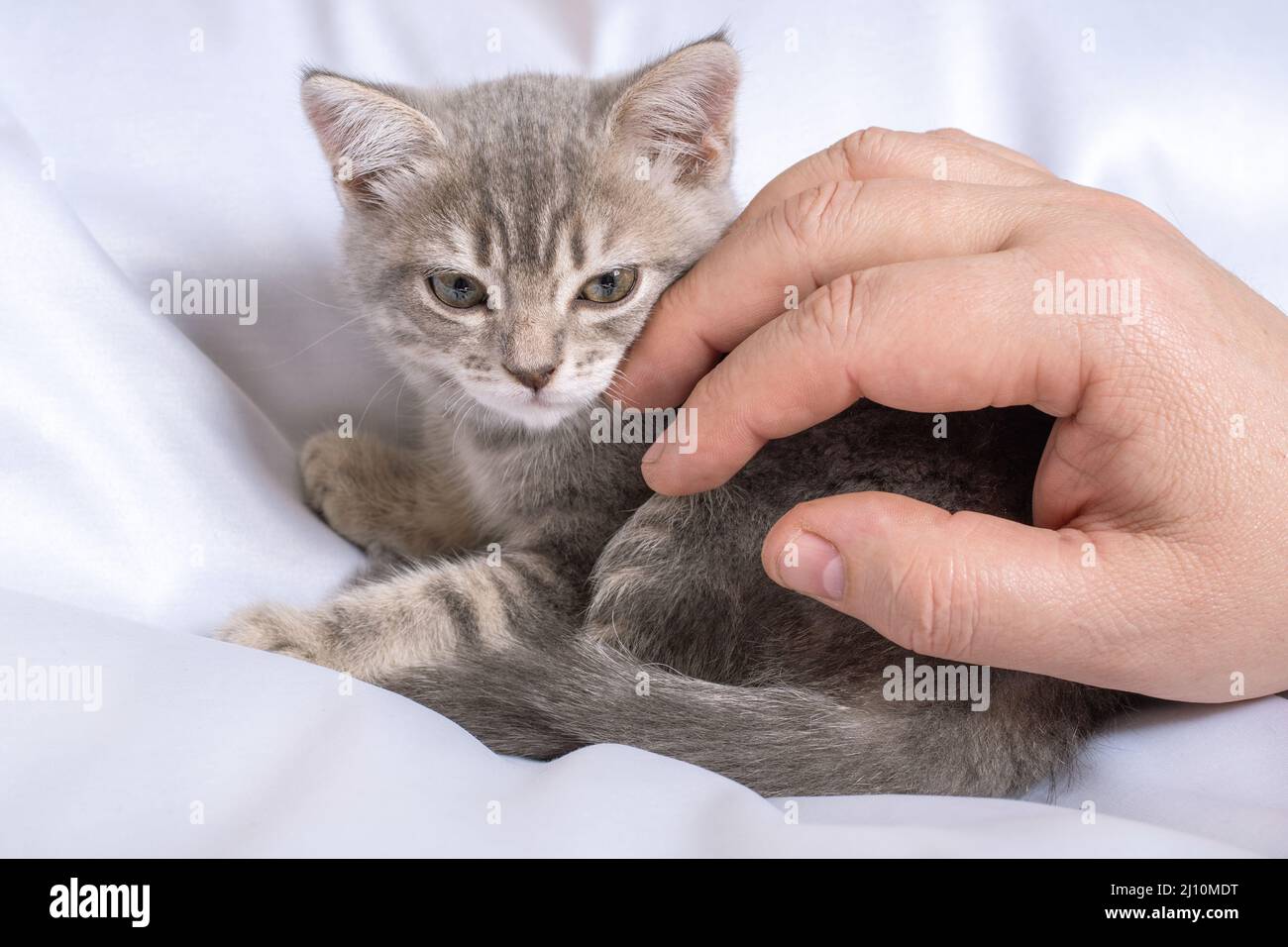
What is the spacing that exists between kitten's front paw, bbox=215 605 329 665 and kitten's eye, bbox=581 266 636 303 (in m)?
0.51

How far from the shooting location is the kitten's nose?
1.20 meters

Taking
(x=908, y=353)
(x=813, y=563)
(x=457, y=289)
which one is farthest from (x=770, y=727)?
(x=457, y=289)

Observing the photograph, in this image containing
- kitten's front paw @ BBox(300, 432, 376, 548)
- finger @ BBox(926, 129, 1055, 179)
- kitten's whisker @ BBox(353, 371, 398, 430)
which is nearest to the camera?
finger @ BBox(926, 129, 1055, 179)

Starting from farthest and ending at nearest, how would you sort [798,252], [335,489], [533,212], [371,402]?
[371,402] < [335,489] < [533,212] < [798,252]

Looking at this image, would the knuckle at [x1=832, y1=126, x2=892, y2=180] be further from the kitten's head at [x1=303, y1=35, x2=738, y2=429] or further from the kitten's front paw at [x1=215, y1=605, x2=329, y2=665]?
the kitten's front paw at [x1=215, y1=605, x2=329, y2=665]

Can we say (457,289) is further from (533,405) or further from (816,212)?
(816,212)

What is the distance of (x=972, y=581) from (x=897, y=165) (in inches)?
23.9

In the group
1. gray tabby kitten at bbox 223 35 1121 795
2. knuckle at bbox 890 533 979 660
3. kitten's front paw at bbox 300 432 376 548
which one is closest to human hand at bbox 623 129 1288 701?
knuckle at bbox 890 533 979 660

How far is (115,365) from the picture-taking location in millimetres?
1325

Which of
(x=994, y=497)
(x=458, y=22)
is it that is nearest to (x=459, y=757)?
(x=994, y=497)

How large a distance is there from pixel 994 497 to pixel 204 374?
1.05 m

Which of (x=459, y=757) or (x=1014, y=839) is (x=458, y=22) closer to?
(x=459, y=757)

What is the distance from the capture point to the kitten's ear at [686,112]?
47.0 inches

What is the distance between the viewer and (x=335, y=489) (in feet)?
5.00
